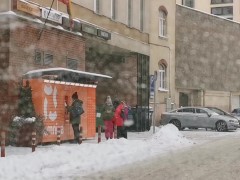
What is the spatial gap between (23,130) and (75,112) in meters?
1.95

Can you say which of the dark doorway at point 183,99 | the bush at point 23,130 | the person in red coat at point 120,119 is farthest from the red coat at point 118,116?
the dark doorway at point 183,99

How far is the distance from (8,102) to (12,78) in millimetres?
838

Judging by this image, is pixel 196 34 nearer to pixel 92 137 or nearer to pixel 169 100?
pixel 169 100

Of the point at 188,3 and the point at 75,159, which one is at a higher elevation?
the point at 188,3

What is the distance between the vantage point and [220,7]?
87.8m

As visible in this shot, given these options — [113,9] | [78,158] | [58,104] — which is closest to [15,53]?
[58,104]

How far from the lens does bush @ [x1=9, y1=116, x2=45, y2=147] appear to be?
654 inches

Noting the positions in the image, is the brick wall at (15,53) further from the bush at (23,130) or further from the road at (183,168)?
the road at (183,168)

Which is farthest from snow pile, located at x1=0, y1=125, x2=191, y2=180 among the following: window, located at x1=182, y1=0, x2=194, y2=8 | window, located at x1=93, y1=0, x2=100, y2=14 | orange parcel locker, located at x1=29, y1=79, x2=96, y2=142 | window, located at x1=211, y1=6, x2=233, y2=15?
window, located at x1=182, y1=0, x2=194, y2=8

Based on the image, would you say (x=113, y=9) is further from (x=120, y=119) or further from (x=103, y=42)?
(x=120, y=119)

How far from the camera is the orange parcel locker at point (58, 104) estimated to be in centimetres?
1705

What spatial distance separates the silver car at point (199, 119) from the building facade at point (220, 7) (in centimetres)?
5865

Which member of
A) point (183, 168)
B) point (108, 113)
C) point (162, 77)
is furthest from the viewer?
point (162, 77)

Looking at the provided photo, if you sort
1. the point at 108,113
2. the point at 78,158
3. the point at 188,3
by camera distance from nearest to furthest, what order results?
the point at 78,158
the point at 108,113
the point at 188,3
